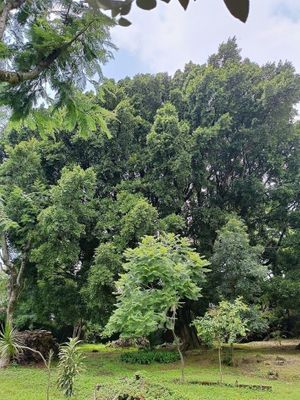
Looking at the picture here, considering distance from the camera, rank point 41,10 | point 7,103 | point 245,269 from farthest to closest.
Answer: point 245,269, point 41,10, point 7,103

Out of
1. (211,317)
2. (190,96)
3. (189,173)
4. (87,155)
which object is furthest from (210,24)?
(190,96)

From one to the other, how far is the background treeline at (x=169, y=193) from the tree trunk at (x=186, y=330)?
2.2 inches

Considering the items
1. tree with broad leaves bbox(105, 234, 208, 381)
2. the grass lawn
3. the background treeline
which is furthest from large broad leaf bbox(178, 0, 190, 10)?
the background treeline

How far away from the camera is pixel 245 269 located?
12.5 m

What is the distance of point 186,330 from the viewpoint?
1531 cm

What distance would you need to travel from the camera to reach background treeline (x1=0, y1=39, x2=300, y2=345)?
41.7 feet

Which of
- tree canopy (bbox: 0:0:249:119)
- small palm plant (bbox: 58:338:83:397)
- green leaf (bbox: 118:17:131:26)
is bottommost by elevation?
small palm plant (bbox: 58:338:83:397)

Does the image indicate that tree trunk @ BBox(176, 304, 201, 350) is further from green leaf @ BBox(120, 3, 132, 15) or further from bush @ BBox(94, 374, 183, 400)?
green leaf @ BBox(120, 3, 132, 15)

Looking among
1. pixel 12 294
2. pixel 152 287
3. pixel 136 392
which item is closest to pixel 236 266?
pixel 152 287

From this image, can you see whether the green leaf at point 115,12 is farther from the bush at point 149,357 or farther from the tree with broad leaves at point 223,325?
the bush at point 149,357

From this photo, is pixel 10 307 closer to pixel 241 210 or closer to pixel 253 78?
pixel 241 210

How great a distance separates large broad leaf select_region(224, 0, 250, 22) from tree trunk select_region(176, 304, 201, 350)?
14.7 meters

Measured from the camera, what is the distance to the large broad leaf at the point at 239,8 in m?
0.94

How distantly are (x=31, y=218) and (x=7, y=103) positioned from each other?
9.61 m
